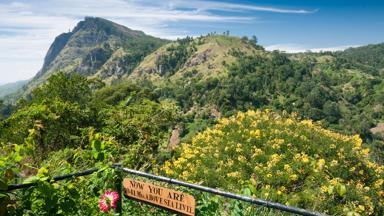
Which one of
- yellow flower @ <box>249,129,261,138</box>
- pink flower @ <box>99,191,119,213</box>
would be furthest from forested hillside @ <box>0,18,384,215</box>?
pink flower @ <box>99,191,119,213</box>

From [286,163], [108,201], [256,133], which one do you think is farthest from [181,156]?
[108,201]

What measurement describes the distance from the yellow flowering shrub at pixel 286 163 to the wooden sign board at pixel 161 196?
594 centimetres

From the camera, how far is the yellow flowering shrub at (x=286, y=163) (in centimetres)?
1020

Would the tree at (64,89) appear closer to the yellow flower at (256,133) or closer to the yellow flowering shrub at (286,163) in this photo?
the yellow flowering shrub at (286,163)

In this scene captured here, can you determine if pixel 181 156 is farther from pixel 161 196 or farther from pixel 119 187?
pixel 161 196

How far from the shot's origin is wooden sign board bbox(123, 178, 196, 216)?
3648 mm

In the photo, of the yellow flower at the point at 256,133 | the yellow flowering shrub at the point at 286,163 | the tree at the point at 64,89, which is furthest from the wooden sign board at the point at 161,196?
the tree at the point at 64,89

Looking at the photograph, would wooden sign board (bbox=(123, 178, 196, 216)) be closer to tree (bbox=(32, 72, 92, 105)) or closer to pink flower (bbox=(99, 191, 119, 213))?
pink flower (bbox=(99, 191, 119, 213))

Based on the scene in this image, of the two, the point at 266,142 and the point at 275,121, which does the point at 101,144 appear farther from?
the point at 275,121

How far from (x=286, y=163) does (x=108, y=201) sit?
7693 mm

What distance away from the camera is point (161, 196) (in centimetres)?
381

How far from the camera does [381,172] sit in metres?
12.3

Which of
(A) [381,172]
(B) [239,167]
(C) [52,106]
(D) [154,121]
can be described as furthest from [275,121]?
(C) [52,106]

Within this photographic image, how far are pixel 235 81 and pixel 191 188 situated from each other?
14924 cm
